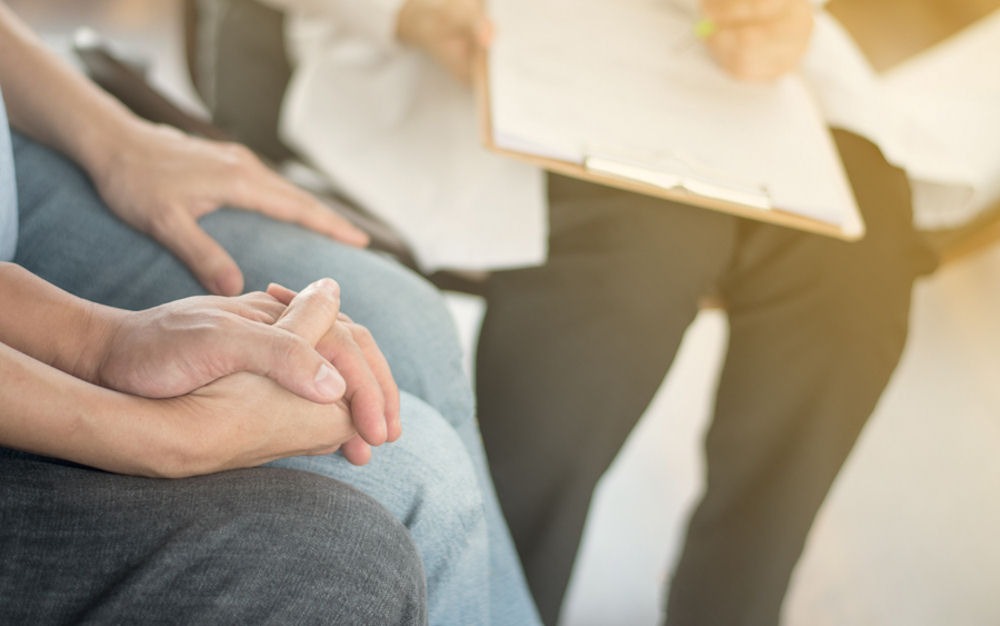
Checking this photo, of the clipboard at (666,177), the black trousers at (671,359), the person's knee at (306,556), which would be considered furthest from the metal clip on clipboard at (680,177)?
the person's knee at (306,556)

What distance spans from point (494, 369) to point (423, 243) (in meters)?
0.16

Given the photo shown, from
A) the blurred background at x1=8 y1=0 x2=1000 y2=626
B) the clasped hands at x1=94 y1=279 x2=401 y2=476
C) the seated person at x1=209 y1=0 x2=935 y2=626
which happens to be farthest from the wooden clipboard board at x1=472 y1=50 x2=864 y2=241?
the blurred background at x1=8 y1=0 x2=1000 y2=626

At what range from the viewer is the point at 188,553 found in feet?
1.62

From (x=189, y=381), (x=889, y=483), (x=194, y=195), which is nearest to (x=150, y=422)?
(x=189, y=381)

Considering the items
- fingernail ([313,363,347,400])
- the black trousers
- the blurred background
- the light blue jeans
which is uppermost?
fingernail ([313,363,347,400])

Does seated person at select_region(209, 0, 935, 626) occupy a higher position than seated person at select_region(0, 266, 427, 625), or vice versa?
seated person at select_region(0, 266, 427, 625)

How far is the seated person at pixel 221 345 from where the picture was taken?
1.75 ft

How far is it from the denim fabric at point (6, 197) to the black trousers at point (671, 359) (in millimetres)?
460

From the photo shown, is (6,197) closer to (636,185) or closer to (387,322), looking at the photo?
(387,322)

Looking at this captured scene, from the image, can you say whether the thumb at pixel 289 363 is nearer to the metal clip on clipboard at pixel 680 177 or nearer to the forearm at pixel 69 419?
the forearm at pixel 69 419

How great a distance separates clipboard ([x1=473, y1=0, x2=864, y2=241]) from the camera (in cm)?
76

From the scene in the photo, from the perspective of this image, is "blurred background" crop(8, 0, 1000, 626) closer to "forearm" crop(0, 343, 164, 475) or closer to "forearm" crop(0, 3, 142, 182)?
"forearm" crop(0, 3, 142, 182)

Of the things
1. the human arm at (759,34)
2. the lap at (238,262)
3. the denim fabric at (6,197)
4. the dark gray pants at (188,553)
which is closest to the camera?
the dark gray pants at (188,553)

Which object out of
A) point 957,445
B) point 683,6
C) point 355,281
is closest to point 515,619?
point 355,281
